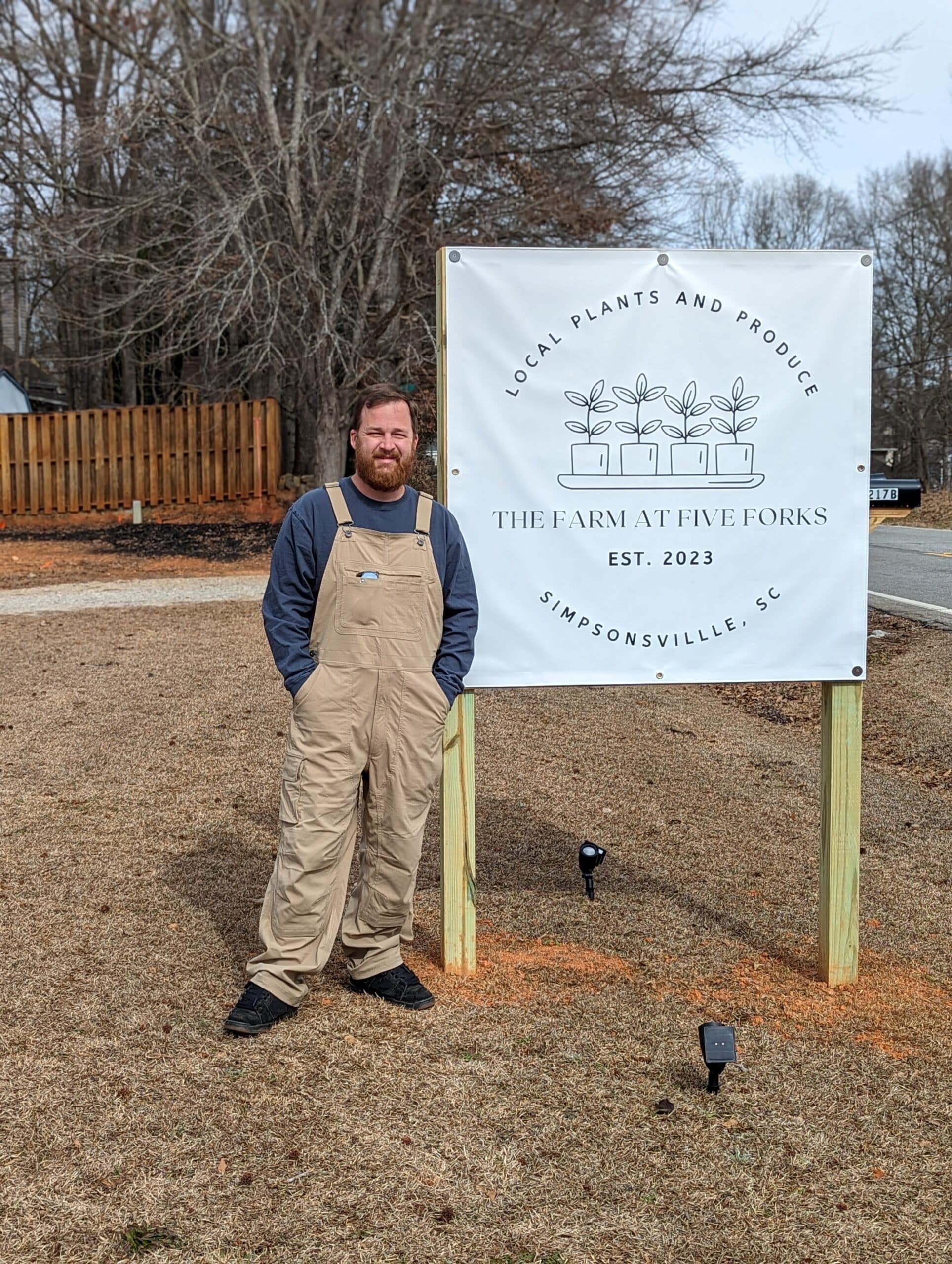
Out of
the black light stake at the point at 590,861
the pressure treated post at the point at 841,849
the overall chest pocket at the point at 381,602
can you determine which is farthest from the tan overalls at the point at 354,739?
the pressure treated post at the point at 841,849

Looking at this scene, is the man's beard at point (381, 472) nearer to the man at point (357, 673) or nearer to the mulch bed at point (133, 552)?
the man at point (357, 673)

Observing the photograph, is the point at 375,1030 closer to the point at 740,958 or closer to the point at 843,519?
the point at 740,958

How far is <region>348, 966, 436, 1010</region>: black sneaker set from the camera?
3.98m

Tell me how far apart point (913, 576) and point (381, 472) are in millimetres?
13471

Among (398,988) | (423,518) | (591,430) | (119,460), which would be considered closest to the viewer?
(423,518)

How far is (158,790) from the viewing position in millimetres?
6551

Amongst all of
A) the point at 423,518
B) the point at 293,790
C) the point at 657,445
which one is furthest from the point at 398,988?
the point at 657,445

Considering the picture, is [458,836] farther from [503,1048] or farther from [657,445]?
[657,445]

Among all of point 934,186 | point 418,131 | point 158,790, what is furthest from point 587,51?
point 934,186

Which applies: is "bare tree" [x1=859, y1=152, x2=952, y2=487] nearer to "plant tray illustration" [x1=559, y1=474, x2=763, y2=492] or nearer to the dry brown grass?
the dry brown grass

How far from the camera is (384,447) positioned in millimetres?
3738

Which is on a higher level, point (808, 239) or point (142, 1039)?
point (808, 239)

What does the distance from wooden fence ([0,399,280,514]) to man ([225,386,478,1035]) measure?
67.5ft

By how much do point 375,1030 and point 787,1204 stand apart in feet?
4.41
